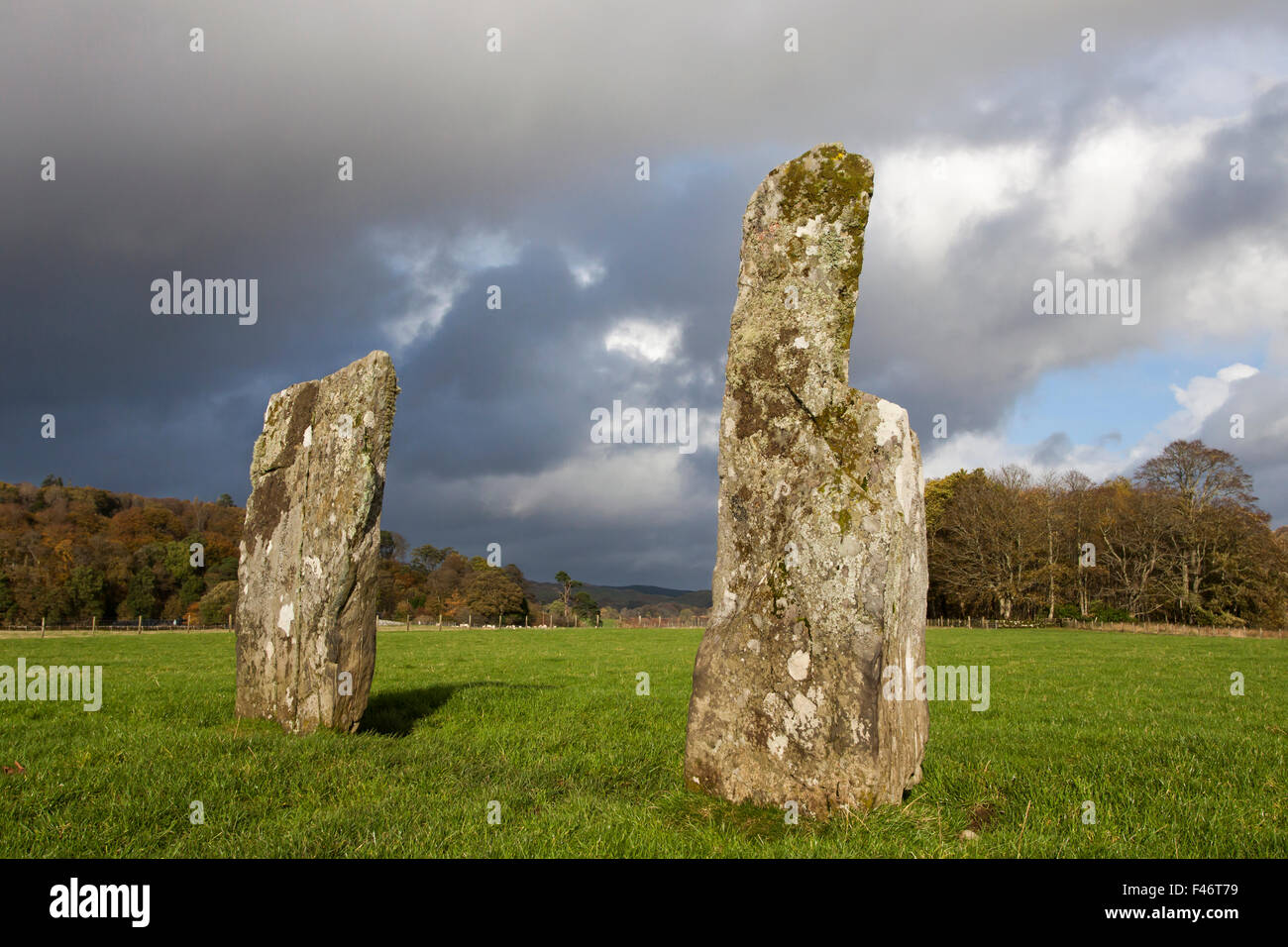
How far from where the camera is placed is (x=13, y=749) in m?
7.65

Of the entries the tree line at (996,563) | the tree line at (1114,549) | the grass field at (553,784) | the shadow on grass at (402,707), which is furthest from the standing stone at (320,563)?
the tree line at (1114,549)

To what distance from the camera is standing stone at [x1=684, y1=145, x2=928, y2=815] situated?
591 centimetres

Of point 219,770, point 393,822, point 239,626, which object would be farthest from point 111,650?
point 393,822

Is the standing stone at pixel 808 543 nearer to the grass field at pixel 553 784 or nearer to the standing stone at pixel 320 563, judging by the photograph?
the grass field at pixel 553 784

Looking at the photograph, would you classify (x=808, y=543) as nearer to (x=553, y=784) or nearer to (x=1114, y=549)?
(x=553, y=784)

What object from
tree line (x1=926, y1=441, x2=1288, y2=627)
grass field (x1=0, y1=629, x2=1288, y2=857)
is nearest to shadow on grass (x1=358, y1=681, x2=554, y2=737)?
grass field (x1=0, y1=629, x2=1288, y2=857)

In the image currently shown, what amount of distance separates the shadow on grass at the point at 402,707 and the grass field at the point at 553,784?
5 centimetres

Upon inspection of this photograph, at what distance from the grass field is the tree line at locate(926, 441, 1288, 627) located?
4928 centimetres

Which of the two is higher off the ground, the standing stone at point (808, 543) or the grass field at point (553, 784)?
the standing stone at point (808, 543)

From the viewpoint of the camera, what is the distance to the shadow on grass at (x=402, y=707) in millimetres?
9812

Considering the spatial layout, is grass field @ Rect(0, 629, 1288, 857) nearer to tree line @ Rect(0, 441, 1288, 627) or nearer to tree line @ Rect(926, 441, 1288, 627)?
tree line @ Rect(0, 441, 1288, 627)

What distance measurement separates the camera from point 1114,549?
64.3 m

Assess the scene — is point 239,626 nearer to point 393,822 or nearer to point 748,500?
point 393,822
